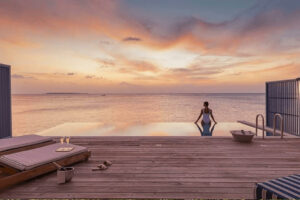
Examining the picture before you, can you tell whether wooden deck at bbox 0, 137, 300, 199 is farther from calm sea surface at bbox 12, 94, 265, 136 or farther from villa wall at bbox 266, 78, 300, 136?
calm sea surface at bbox 12, 94, 265, 136

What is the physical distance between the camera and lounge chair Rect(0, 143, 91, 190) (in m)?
2.24

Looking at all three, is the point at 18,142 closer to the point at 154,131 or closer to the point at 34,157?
the point at 34,157

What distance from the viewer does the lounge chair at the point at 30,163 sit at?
2.24 meters

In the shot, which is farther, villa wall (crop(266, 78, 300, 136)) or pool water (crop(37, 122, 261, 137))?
villa wall (crop(266, 78, 300, 136))

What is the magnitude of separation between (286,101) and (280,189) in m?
8.81

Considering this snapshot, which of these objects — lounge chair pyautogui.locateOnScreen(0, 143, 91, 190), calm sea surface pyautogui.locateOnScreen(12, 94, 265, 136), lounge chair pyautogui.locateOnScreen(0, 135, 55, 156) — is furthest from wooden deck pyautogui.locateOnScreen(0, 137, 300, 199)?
calm sea surface pyautogui.locateOnScreen(12, 94, 265, 136)

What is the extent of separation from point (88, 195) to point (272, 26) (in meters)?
13.8

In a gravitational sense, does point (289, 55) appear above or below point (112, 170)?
above

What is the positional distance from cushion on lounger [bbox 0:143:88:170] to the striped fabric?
9.53ft

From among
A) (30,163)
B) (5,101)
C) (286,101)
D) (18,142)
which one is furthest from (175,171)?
(286,101)

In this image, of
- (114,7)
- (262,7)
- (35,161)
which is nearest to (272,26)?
(262,7)

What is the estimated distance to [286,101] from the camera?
26.6 feet

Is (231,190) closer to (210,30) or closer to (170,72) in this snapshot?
(210,30)

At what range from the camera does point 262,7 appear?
9.85m
